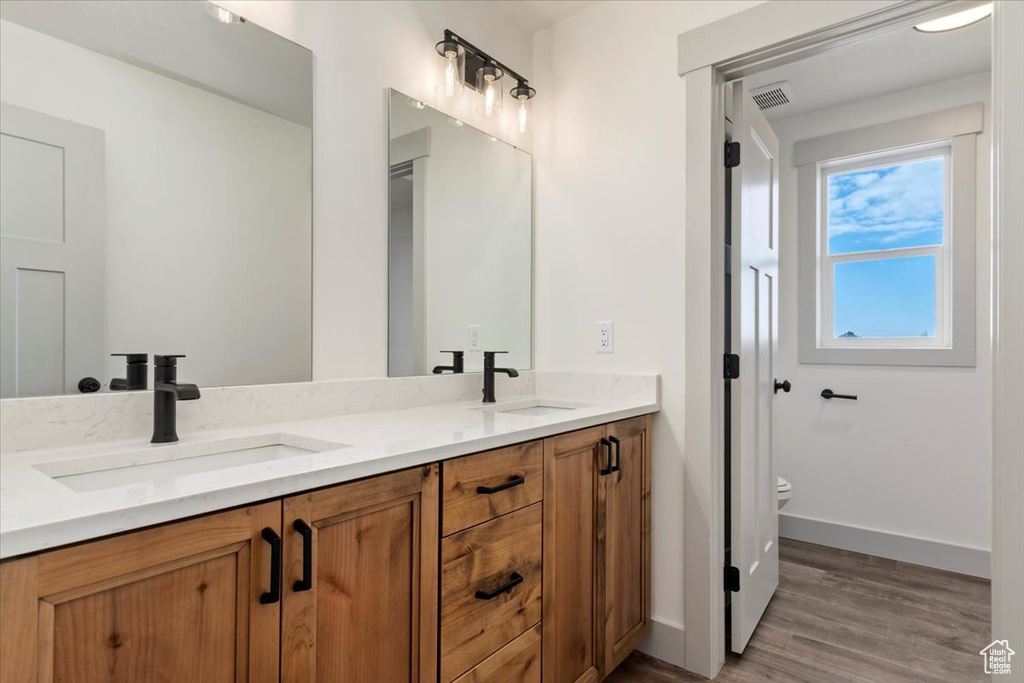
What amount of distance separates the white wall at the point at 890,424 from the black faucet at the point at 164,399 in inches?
123

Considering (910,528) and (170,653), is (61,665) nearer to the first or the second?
(170,653)

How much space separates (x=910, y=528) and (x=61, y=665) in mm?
3432

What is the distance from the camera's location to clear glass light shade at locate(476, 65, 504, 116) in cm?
207

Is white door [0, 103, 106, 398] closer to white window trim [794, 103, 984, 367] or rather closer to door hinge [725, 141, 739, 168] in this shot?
door hinge [725, 141, 739, 168]

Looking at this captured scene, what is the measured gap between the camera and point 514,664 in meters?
1.33

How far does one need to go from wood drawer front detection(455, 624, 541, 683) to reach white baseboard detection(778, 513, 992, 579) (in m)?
2.35

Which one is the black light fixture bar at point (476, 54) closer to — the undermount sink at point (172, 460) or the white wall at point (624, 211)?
the white wall at point (624, 211)

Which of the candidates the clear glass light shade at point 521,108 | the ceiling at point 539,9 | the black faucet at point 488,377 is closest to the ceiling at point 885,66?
the ceiling at point 539,9

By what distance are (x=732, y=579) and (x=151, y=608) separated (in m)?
1.83

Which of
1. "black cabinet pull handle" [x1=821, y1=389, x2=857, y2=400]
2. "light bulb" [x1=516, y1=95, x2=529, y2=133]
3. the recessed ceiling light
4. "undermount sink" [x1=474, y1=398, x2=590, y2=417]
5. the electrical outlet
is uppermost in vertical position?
the recessed ceiling light

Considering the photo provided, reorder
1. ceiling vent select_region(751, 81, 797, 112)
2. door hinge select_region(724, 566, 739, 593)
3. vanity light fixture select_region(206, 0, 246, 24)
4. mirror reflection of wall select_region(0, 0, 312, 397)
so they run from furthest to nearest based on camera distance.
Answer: ceiling vent select_region(751, 81, 797, 112), door hinge select_region(724, 566, 739, 593), vanity light fixture select_region(206, 0, 246, 24), mirror reflection of wall select_region(0, 0, 312, 397)

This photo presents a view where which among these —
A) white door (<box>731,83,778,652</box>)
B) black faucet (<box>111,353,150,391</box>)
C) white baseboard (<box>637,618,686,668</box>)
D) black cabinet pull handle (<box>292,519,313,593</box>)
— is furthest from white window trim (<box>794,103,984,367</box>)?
black faucet (<box>111,353,150,391</box>)

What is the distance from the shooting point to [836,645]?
6.52ft

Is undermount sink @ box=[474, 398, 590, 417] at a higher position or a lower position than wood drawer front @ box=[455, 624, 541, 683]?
higher
